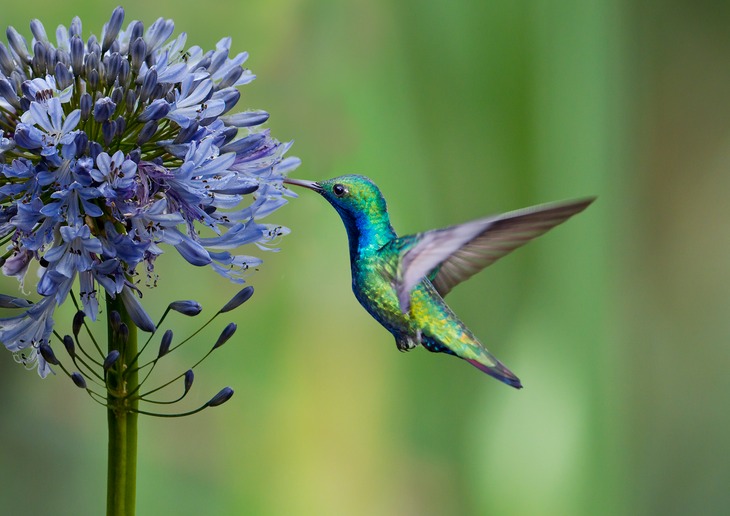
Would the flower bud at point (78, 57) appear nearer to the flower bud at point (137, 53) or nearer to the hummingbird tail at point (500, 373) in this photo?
the flower bud at point (137, 53)

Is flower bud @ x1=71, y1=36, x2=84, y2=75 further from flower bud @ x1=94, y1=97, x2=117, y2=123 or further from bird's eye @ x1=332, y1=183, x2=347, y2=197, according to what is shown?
bird's eye @ x1=332, y1=183, x2=347, y2=197

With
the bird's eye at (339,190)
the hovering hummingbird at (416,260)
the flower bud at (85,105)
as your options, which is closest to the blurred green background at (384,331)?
the hovering hummingbird at (416,260)

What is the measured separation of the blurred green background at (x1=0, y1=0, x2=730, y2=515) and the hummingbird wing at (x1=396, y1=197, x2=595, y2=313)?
895mm

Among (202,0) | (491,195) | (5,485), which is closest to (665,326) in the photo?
(491,195)

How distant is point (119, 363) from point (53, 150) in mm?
239

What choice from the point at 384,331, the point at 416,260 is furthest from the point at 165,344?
the point at 384,331

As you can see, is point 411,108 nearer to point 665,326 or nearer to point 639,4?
point 639,4

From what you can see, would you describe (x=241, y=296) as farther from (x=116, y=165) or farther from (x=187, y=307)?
(x=116, y=165)

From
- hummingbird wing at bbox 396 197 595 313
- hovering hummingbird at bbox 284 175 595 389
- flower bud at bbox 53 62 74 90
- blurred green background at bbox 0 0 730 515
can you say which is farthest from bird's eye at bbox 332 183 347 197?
blurred green background at bbox 0 0 730 515

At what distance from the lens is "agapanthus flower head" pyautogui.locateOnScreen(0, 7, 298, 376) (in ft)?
3.13

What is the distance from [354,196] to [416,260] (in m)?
0.14

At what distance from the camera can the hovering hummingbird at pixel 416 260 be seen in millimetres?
1027

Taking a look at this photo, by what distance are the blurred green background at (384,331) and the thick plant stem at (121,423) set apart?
38.4 inches

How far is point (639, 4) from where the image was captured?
2348 mm
